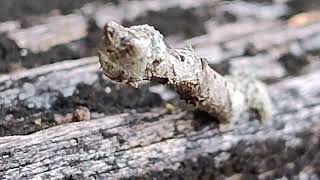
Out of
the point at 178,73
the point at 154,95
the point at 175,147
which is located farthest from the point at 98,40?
the point at 178,73

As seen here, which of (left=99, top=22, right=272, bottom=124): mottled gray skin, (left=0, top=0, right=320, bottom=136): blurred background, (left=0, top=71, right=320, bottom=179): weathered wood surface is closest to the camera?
(left=99, top=22, right=272, bottom=124): mottled gray skin

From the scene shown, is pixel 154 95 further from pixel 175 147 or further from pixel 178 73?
pixel 178 73

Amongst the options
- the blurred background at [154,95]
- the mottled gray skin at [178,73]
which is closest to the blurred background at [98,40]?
the blurred background at [154,95]

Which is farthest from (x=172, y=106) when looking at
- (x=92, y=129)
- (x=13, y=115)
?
(x=13, y=115)

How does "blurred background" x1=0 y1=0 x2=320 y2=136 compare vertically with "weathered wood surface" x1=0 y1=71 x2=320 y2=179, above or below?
above

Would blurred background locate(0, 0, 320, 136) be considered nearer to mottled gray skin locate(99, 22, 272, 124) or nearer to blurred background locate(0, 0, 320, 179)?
blurred background locate(0, 0, 320, 179)

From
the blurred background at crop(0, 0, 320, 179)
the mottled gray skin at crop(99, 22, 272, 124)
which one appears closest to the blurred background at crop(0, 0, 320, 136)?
the blurred background at crop(0, 0, 320, 179)
